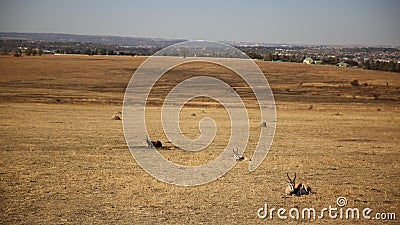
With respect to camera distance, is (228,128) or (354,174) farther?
(228,128)

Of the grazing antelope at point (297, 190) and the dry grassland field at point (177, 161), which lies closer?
the dry grassland field at point (177, 161)

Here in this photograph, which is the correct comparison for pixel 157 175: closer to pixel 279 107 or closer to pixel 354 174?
pixel 354 174

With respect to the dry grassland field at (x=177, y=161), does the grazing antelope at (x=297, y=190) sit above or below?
above

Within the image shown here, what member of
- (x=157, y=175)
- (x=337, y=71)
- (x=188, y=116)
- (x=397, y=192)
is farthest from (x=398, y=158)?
(x=337, y=71)

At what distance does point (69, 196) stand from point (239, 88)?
52.8 metres

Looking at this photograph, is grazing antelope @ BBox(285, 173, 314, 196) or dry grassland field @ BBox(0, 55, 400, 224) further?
grazing antelope @ BBox(285, 173, 314, 196)

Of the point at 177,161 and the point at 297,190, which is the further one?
the point at 177,161

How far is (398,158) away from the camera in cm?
1980

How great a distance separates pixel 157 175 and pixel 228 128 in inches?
528

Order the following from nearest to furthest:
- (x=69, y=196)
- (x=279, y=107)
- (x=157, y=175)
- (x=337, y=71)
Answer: (x=69, y=196) < (x=157, y=175) < (x=279, y=107) < (x=337, y=71)

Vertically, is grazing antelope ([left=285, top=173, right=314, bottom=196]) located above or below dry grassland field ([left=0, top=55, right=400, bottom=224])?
above

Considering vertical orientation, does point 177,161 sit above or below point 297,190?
below

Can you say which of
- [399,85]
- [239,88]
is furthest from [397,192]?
[399,85]

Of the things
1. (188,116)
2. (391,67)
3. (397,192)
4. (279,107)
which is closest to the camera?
(397,192)
